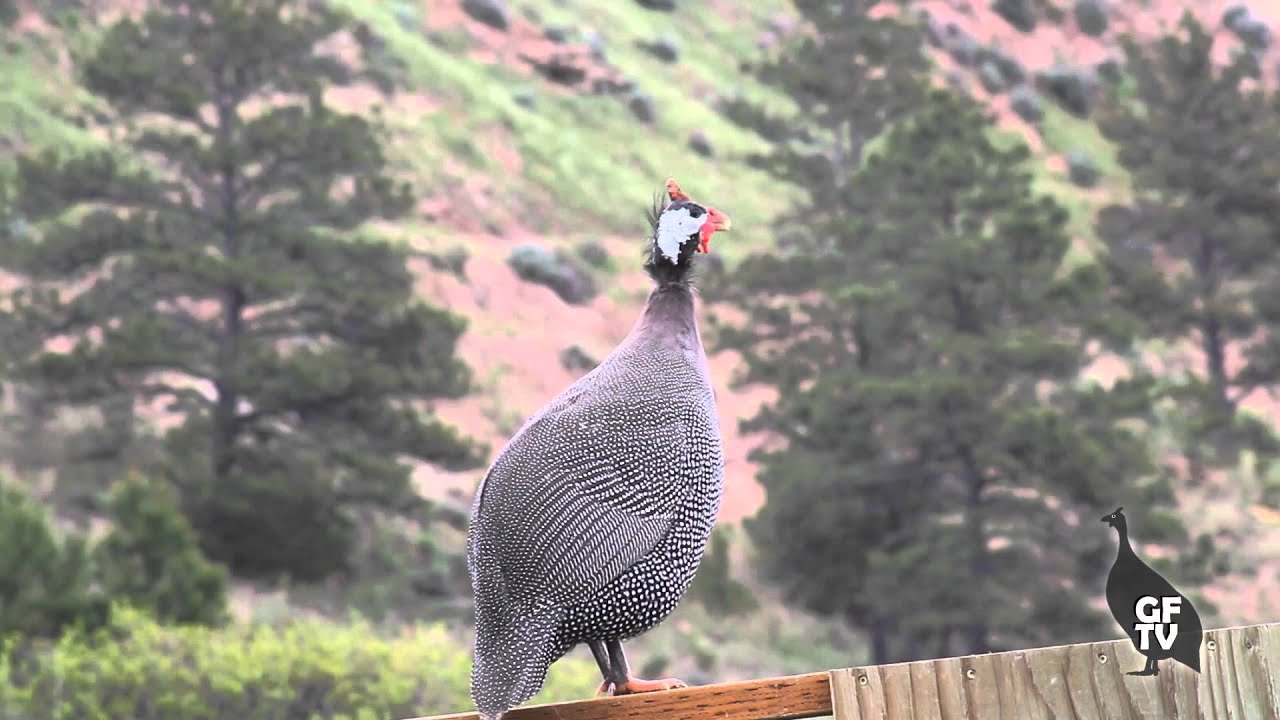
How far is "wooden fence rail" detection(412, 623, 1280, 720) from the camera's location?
2.93 meters

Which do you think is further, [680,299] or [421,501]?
[421,501]

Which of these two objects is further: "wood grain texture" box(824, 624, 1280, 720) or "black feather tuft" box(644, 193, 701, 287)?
"black feather tuft" box(644, 193, 701, 287)

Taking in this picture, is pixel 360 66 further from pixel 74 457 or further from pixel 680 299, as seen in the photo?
pixel 680 299

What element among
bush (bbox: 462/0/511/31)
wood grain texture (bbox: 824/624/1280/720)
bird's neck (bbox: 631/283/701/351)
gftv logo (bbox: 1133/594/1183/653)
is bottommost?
wood grain texture (bbox: 824/624/1280/720)

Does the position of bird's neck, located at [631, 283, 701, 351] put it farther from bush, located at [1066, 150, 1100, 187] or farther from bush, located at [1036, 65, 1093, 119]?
bush, located at [1036, 65, 1093, 119]

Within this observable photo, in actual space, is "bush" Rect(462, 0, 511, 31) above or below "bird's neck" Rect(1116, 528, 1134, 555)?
above

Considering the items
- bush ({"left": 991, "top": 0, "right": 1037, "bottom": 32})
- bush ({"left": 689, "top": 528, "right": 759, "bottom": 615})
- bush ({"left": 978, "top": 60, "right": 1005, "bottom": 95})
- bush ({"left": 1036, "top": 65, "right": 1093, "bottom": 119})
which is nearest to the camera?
bush ({"left": 689, "top": 528, "right": 759, "bottom": 615})

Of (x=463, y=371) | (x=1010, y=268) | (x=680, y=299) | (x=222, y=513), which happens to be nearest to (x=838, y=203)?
(x=1010, y=268)

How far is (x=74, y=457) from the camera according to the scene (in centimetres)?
2728

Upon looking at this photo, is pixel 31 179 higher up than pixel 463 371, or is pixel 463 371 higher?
pixel 31 179

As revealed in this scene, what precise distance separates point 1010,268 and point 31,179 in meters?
14.0

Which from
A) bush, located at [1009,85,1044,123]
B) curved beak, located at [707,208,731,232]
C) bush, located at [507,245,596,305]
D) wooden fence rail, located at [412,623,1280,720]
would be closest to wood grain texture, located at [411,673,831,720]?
wooden fence rail, located at [412,623,1280,720]

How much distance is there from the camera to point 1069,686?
301 cm

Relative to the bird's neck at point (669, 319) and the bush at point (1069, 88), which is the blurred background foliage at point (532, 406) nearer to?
the bird's neck at point (669, 319)
